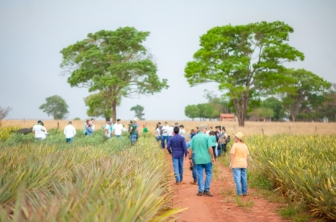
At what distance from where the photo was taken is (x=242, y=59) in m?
44.7

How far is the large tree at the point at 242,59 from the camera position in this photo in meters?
45.2

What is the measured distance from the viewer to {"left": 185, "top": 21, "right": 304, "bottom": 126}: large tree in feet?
148

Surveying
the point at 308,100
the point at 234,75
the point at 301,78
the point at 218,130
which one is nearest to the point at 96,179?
the point at 218,130

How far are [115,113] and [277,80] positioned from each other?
19.0 metres

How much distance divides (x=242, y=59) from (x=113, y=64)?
1456 centimetres

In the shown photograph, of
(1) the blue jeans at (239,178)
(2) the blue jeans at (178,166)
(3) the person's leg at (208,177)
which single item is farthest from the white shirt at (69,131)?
(1) the blue jeans at (239,178)

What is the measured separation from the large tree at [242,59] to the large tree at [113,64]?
504 cm

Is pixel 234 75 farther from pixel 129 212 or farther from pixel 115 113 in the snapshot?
pixel 129 212

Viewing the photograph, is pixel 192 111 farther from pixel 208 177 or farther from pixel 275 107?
pixel 208 177

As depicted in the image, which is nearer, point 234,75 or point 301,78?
point 234,75

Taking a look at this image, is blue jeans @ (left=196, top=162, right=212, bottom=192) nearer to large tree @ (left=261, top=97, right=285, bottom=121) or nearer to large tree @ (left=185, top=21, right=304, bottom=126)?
large tree @ (left=185, top=21, right=304, bottom=126)

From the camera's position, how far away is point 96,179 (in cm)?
604

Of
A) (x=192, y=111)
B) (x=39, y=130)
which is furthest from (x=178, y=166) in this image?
(x=192, y=111)

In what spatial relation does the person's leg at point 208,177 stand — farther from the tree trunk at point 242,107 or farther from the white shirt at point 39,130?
the tree trunk at point 242,107
